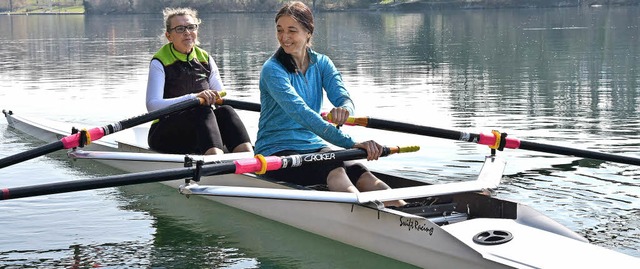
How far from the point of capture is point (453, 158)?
11.2m

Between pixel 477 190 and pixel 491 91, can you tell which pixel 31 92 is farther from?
pixel 477 190

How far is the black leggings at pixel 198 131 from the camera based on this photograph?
9.41m

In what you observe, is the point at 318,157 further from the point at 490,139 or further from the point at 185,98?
the point at 185,98

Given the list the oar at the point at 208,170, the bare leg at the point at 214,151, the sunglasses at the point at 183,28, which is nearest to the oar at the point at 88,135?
the bare leg at the point at 214,151

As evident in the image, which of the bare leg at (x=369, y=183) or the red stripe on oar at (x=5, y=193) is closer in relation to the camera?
the red stripe on oar at (x=5, y=193)

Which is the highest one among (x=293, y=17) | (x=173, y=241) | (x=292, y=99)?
(x=293, y=17)

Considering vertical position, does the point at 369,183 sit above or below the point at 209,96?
below

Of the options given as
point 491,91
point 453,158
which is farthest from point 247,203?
point 491,91

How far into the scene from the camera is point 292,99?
295 inches

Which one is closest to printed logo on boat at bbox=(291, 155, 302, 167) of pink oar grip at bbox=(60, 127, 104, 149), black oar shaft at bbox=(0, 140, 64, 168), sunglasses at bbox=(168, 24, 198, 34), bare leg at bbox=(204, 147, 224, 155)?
bare leg at bbox=(204, 147, 224, 155)

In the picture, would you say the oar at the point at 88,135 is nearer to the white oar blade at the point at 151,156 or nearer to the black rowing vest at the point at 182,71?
the white oar blade at the point at 151,156

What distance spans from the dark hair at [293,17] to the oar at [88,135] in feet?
6.58

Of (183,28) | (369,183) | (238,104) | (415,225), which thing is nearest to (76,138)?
(183,28)

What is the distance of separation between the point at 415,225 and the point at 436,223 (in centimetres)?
53
